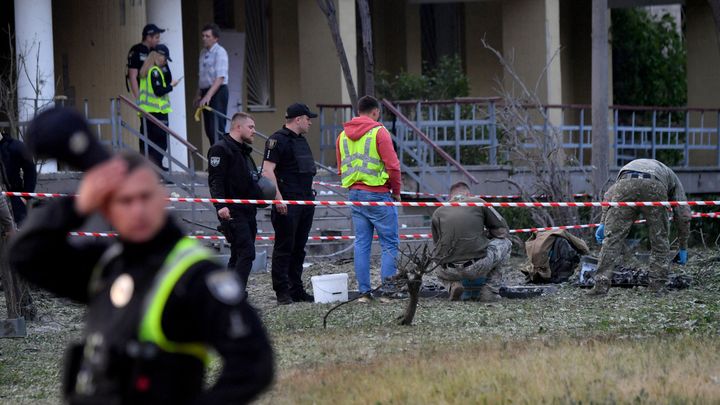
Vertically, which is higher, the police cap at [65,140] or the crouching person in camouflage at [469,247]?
the police cap at [65,140]

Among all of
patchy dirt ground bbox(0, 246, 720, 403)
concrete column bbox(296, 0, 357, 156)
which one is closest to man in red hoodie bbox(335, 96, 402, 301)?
patchy dirt ground bbox(0, 246, 720, 403)

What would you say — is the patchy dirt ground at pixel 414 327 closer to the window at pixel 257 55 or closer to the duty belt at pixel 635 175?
the duty belt at pixel 635 175

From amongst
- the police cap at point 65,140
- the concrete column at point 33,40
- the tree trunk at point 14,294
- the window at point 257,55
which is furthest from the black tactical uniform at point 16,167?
the police cap at point 65,140

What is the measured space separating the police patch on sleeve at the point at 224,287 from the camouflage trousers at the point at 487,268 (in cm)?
756

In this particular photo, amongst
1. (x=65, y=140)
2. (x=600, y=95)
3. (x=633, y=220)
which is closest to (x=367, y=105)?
(x=633, y=220)

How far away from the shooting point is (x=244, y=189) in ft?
33.5

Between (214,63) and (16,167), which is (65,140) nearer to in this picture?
(16,167)

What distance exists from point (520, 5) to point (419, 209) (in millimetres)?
5020

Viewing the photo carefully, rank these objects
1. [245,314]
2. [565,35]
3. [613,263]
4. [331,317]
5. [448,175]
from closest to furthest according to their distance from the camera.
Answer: [245,314]
[331,317]
[613,263]
[448,175]
[565,35]

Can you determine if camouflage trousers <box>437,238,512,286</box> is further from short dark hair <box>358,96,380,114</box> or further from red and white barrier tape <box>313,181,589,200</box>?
red and white barrier tape <box>313,181,589,200</box>

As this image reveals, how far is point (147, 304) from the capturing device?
2.96 m

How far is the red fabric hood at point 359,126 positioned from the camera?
34.4 feet

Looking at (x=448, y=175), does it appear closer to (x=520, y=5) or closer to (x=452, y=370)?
(x=520, y=5)

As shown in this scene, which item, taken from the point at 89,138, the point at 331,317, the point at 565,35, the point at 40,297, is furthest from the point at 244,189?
the point at 565,35
